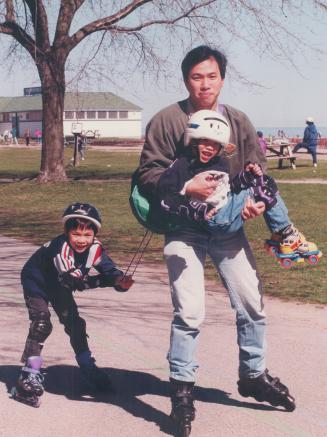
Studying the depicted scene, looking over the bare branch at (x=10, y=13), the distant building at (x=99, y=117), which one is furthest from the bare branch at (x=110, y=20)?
the distant building at (x=99, y=117)

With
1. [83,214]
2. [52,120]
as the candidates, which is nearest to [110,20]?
[52,120]

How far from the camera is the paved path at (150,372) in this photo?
4551 millimetres

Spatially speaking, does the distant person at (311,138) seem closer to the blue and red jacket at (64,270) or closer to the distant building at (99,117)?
the blue and red jacket at (64,270)

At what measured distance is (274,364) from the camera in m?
5.76

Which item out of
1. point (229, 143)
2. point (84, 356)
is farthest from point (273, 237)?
point (84, 356)

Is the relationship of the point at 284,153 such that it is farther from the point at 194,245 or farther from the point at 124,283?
the point at 194,245

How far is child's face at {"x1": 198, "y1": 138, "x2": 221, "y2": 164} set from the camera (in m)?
4.39

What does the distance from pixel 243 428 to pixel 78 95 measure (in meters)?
18.7

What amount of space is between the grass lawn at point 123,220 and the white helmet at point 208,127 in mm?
4076

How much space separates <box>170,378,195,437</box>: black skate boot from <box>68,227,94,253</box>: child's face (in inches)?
36.1

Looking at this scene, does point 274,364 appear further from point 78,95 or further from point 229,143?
point 78,95

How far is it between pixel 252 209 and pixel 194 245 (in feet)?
1.29

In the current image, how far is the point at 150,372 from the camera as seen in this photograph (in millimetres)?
5570

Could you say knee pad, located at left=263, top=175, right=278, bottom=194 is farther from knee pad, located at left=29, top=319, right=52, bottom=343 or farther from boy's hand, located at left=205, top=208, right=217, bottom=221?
knee pad, located at left=29, top=319, right=52, bottom=343
